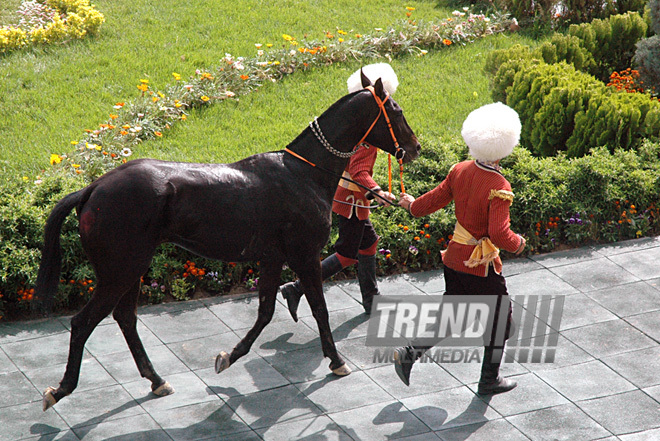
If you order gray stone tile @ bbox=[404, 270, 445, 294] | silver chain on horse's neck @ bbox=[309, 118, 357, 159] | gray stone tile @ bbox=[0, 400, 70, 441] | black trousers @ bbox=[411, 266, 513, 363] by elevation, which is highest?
silver chain on horse's neck @ bbox=[309, 118, 357, 159]

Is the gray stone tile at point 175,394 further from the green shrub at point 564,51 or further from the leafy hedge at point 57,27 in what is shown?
the leafy hedge at point 57,27

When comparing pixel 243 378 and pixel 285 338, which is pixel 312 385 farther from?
pixel 285 338

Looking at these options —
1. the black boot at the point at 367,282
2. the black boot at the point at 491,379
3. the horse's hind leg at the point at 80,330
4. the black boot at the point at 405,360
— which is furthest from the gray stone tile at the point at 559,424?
the horse's hind leg at the point at 80,330

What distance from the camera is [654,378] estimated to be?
5953 mm

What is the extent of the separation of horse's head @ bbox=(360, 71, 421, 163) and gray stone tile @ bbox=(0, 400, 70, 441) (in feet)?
9.52

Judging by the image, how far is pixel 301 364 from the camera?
242 inches

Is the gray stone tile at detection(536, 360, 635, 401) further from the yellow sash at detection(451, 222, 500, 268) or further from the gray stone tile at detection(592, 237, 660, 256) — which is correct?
the gray stone tile at detection(592, 237, 660, 256)

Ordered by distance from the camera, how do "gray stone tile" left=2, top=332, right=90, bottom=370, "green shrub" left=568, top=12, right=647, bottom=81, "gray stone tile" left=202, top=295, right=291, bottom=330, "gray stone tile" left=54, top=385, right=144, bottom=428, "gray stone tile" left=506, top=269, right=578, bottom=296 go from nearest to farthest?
"gray stone tile" left=54, top=385, right=144, bottom=428
"gray stone tile" left=2, top=332, right=90, bottom=370
"gray stone tile" left=202, top=295, right=291, bottom=330
"gray stone tile" left=506, top=269, right=578, bottom=296
"green shrub" left=568, top=12, right=647, bottom=81

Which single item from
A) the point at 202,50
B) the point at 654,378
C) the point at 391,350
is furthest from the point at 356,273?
the point at 202,50

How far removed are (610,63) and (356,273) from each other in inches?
271

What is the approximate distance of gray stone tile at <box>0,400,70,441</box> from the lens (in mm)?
5168

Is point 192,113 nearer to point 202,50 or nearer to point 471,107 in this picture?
point 202,50

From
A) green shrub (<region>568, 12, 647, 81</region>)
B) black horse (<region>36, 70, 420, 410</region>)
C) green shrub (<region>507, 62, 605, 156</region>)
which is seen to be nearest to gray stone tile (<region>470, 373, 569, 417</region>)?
black horse (<region>36, 70, 420, 410</region>)

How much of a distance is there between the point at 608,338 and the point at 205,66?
748 centimetres
